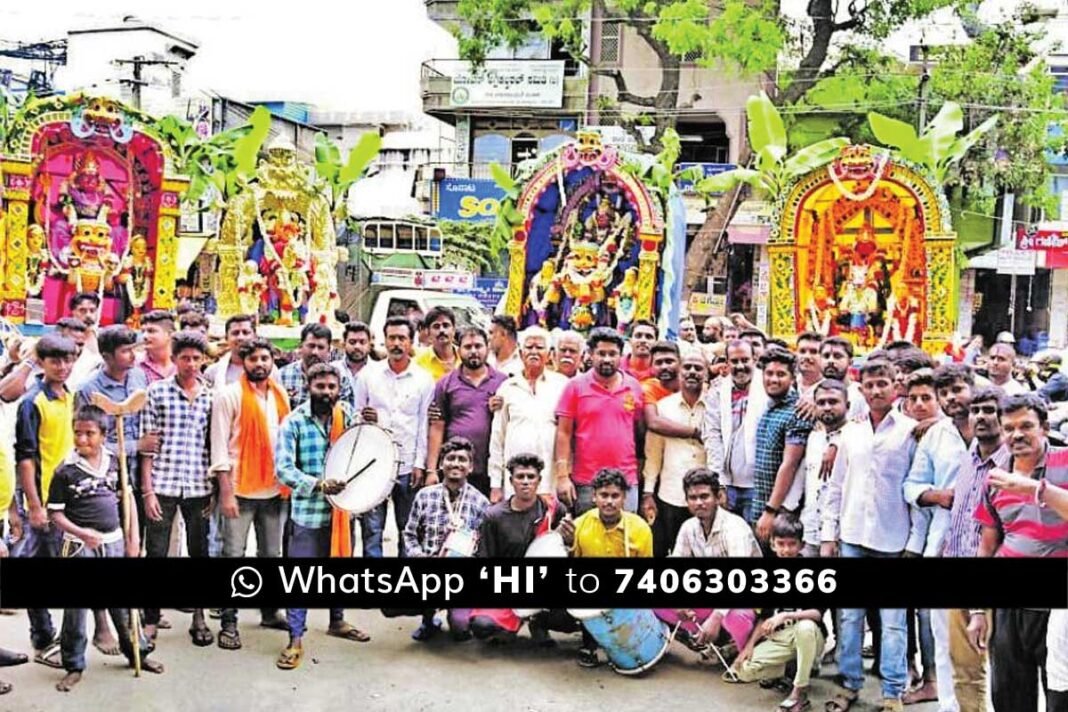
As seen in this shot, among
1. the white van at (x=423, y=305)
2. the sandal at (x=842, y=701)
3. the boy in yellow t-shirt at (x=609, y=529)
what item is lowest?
the sandal at (x=842, y=701)

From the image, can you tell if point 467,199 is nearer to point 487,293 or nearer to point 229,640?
point 487,293

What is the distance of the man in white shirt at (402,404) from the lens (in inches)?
219

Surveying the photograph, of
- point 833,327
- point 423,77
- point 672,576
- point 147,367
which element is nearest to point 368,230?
point 423,77

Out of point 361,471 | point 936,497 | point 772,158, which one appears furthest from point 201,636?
point 772,158

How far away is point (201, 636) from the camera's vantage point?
5012 millimetres

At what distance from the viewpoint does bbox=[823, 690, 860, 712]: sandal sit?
14.7 feet

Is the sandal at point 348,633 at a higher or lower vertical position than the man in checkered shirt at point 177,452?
lower

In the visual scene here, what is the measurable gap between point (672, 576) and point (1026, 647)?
116 cm

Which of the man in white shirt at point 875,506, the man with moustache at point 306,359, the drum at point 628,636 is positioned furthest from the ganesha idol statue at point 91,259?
the man in white shirt at point 875,506

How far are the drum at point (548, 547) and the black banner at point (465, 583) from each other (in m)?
0.32

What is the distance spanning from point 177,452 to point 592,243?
6.43 metres

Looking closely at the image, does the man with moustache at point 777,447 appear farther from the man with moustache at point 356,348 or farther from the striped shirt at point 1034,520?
the man with moustache at point 356,348

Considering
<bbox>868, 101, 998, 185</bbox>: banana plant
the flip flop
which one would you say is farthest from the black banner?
<bbox>868, 101, 998, 185</bbox>: banana plant

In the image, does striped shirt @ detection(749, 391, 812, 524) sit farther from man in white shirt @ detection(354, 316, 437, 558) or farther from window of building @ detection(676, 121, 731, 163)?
window of building @ detection(676, 121, 731, 163)
